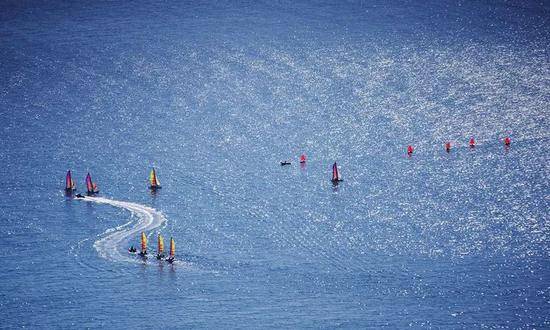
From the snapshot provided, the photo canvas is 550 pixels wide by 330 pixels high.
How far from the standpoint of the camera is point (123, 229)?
95.6 m

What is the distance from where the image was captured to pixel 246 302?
275ft

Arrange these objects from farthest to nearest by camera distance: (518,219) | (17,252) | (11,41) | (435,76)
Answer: (11,41) < (435,76) < (518,219) < (17,252)

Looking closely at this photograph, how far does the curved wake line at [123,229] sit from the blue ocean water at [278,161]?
0.93 ft

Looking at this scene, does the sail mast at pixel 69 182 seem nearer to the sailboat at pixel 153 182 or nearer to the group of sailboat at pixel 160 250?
the sailboat at pixel 153 182

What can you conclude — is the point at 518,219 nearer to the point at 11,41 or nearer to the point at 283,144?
the point at 283,144

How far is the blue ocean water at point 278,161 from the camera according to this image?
8469cm

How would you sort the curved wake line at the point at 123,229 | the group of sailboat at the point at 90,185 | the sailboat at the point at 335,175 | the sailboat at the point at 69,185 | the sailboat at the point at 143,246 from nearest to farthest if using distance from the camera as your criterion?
the sailboat at the point at 143,246, the curved wake line at the point at 123,229, the group of sailboat at the point at 90,185, the sailboat at the point at 69,185, the sailboat at the point at 335,175

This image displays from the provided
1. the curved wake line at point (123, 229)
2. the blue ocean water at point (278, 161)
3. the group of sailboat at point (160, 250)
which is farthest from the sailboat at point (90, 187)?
the group of sailboat at point (160, 250)

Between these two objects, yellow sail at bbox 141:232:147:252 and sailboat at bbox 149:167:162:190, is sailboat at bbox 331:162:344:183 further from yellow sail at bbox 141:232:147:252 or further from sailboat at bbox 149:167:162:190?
yellow sail at bbox 141:232:147:252

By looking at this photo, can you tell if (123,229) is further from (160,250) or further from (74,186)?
(74,186)

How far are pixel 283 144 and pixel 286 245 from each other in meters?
30.8

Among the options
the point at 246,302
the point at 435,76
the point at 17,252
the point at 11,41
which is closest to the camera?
the point at 246,302

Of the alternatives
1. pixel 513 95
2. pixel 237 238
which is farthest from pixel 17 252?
pixel 513 95

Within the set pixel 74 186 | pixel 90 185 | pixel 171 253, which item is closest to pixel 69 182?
pixel 74 186
